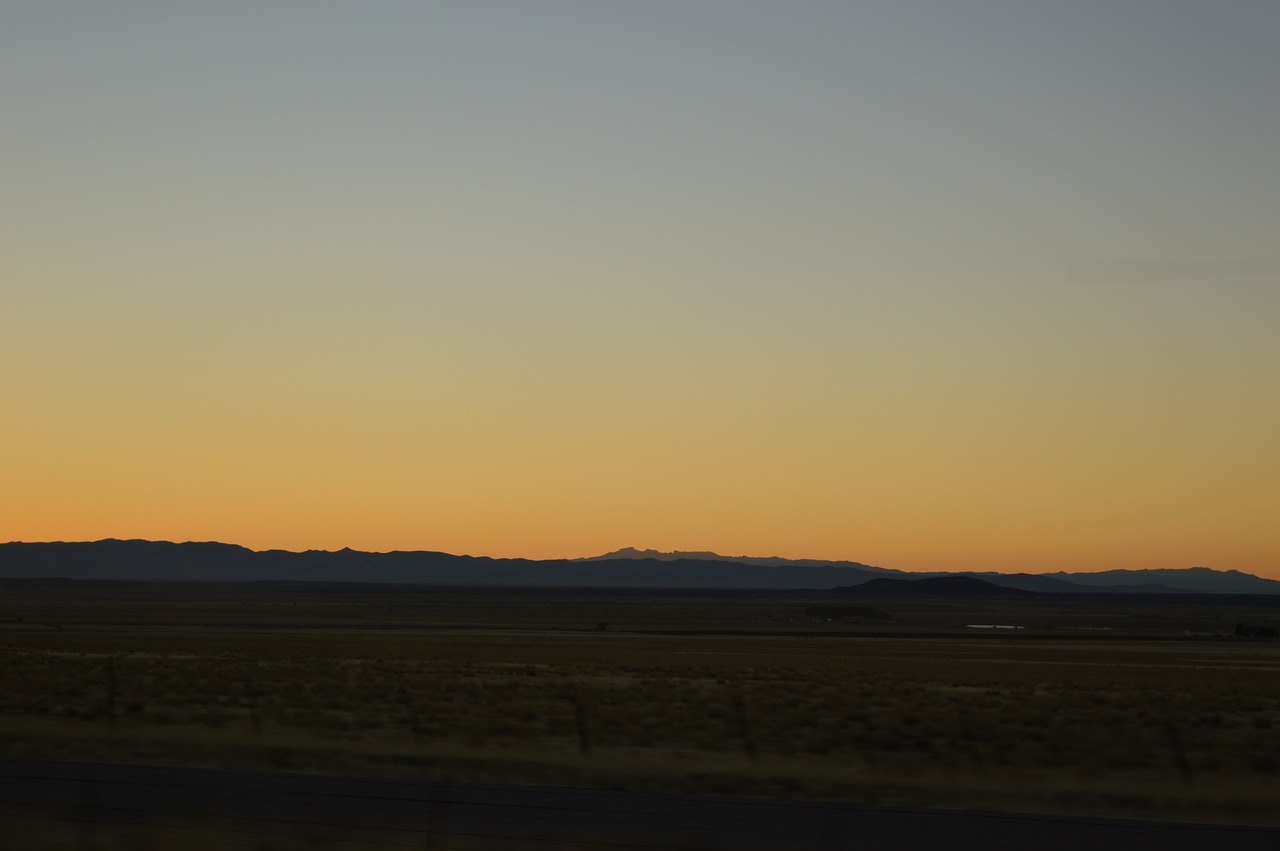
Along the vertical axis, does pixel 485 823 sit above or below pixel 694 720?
above

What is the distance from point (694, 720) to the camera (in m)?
28.0

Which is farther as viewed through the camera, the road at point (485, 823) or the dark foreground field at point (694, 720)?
the dark foreground field at point (694, 720)

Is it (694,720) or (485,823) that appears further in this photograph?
(694,720)

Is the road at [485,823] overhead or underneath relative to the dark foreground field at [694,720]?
overhead

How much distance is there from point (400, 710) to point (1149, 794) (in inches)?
679

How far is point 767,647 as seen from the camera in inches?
2899

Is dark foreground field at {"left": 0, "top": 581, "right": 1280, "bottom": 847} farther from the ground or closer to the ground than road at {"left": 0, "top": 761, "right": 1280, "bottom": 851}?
closer to the ground

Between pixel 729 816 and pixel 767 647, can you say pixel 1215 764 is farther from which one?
pixel 767 647

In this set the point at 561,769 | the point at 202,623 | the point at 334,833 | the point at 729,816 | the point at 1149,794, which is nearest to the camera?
the point at 334,833

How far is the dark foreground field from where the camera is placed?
60.6ft

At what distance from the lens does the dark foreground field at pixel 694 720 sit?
18.5 metres

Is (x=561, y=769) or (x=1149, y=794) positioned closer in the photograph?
(x=1149, y=794)

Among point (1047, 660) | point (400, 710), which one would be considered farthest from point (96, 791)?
point (1047, 660)

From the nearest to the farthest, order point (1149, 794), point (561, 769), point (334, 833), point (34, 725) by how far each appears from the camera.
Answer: point (334, 833) → point (1149, 794) → point (561, 769) → point (34, 725)
